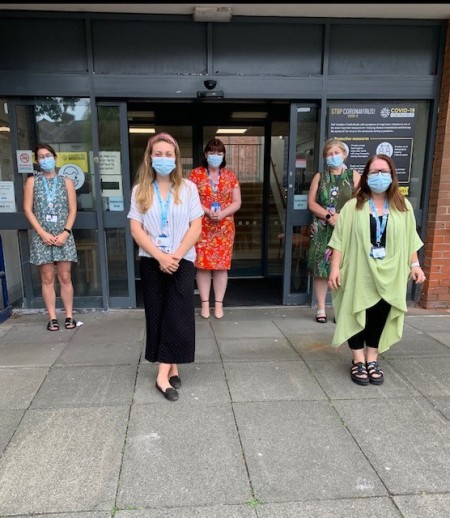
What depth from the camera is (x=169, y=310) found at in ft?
9.53

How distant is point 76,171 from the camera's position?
4.70 metres

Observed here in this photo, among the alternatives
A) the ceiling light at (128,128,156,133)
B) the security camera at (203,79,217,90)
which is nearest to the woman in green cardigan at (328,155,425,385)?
the security camera at (203,79,217,90)

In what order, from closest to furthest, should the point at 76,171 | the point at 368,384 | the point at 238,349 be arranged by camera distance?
the point at 368,384 < the point at 238,349 < the point at 76,171

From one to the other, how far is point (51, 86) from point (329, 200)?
125 inches

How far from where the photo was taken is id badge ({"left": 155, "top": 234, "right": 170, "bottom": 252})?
281cm

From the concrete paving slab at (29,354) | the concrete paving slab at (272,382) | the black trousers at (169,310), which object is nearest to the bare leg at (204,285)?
the concrete paving slab at (272,382)

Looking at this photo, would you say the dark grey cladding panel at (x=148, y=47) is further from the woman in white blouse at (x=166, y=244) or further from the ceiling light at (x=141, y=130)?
the woman in white blouse at (x=166, y=244)

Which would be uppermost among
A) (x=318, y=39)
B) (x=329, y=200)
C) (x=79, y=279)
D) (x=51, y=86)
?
(x=318, y=39)

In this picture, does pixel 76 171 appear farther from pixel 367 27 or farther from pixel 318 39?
pixel 367 27

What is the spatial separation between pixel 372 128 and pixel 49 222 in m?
3.66

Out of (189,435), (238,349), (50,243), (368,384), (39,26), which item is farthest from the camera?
(39,26)

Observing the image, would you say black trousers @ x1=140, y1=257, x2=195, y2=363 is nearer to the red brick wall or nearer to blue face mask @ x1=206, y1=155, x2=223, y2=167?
blue face mask @ x1=206, y1=155, x2=223, y2=167

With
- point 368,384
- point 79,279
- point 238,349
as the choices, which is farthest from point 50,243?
point 368,384

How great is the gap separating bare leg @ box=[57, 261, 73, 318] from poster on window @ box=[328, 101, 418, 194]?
323 cm
